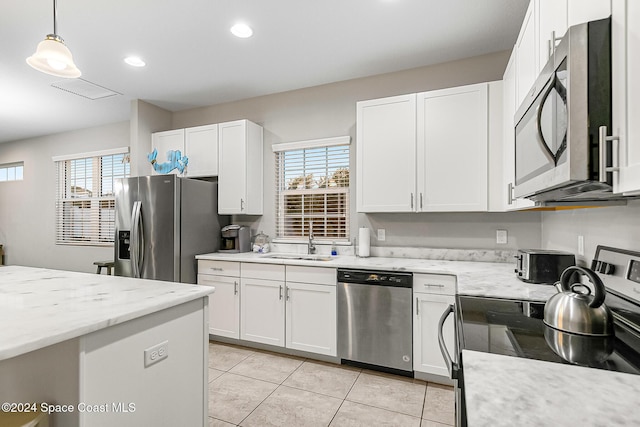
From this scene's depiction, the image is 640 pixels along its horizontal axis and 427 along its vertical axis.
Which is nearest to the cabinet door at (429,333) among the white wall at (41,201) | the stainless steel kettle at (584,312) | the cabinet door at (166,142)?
the stainless steel kettle at (584,312)

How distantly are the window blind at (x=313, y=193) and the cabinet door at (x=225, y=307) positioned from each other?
2.74 ft

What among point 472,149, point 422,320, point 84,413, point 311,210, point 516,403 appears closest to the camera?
point 516,403

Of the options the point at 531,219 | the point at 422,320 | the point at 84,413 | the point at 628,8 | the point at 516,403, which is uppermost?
the point at 628,8

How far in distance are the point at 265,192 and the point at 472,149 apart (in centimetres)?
227

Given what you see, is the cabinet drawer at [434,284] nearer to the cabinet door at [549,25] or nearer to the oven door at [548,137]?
the oven door at [548,137]

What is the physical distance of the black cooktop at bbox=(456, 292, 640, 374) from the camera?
889mm

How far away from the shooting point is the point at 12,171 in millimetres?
5930

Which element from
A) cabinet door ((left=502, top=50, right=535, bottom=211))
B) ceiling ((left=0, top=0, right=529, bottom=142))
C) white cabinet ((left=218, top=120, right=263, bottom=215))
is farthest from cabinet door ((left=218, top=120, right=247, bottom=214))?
cabinet door ((left=502, top=50, right=535, bottom=211))

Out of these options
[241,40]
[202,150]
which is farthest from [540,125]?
[202,150]

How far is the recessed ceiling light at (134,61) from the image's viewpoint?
2.96 metres

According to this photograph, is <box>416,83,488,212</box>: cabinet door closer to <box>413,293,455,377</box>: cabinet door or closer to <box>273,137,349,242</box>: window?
<box>413,293,455,377</box>: cabinet door

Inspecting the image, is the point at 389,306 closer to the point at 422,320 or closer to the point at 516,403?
the point at 422,320

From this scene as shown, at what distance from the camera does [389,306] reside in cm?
255

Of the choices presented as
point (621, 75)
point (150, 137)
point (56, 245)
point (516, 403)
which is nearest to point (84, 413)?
point (516, 403)
